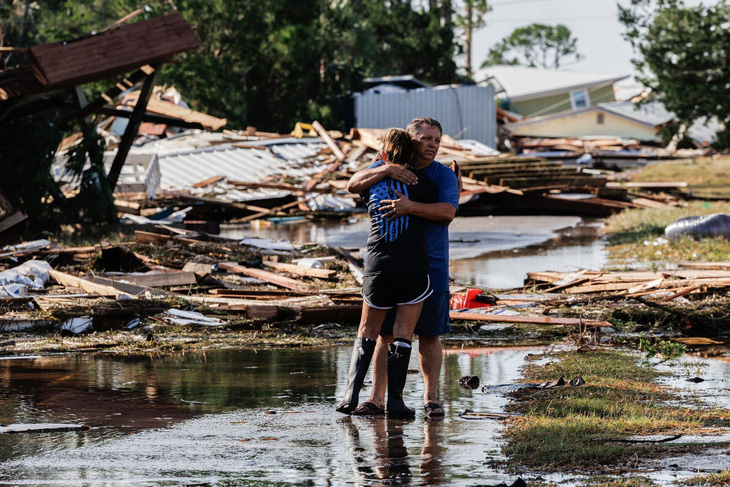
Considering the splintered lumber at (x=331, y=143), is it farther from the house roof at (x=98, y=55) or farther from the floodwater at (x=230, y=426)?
the floodwater at (x=230, y=426)

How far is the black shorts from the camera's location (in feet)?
21.1

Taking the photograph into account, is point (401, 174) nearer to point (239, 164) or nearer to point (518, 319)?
point (518, 319)

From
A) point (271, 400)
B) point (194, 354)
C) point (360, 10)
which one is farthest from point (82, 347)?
point (360, 10)

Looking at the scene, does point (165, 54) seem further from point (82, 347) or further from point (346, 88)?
point (346, 88)

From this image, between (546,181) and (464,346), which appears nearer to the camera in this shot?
(464,346)

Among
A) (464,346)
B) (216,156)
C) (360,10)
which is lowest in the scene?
(464,346)

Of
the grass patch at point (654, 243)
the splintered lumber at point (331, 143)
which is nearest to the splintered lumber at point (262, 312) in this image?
the grass patch at point (654, 243)

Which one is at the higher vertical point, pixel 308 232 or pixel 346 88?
pixel 346 88

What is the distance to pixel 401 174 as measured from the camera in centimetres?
645

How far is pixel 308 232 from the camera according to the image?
23422 mm

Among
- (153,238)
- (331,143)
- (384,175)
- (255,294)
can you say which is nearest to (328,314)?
(255,294)

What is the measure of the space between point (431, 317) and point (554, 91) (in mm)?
70222

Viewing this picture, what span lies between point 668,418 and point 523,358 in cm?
275

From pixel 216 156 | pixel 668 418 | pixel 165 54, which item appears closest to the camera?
pixel 668 418
